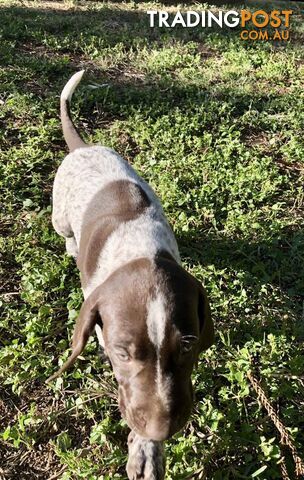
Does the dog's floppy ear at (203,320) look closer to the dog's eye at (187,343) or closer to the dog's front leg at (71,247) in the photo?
the dog's eye at (187,343)

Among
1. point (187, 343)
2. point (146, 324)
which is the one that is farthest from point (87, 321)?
point (187, 343)

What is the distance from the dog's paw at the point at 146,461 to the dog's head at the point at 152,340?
39 cm

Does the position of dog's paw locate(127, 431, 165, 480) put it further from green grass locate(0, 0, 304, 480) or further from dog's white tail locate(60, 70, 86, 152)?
dog's white tail locate(60, 70, 86, 152)

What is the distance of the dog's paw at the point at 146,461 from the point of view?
9.99 ft

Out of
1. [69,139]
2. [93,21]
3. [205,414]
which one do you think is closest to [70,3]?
[93,21]

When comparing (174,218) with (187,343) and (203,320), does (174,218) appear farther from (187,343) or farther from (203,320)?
(187,343)

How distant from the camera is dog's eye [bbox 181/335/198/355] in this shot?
263cm

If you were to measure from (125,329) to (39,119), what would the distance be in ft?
13.9

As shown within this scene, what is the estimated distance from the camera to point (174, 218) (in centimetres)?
511

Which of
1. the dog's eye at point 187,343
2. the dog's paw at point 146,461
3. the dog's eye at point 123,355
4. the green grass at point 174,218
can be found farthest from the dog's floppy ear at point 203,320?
the green grass at point 174,218

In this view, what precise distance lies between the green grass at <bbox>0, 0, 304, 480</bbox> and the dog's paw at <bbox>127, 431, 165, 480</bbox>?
0.84 ft

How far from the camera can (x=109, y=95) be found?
22.2 ft

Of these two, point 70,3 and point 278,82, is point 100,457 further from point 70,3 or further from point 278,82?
point 70,3

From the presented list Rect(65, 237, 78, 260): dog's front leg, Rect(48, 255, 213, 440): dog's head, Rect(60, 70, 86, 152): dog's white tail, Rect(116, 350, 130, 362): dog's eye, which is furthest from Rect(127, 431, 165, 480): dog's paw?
Rect(60, 70, 86, 152): dog's white tail
